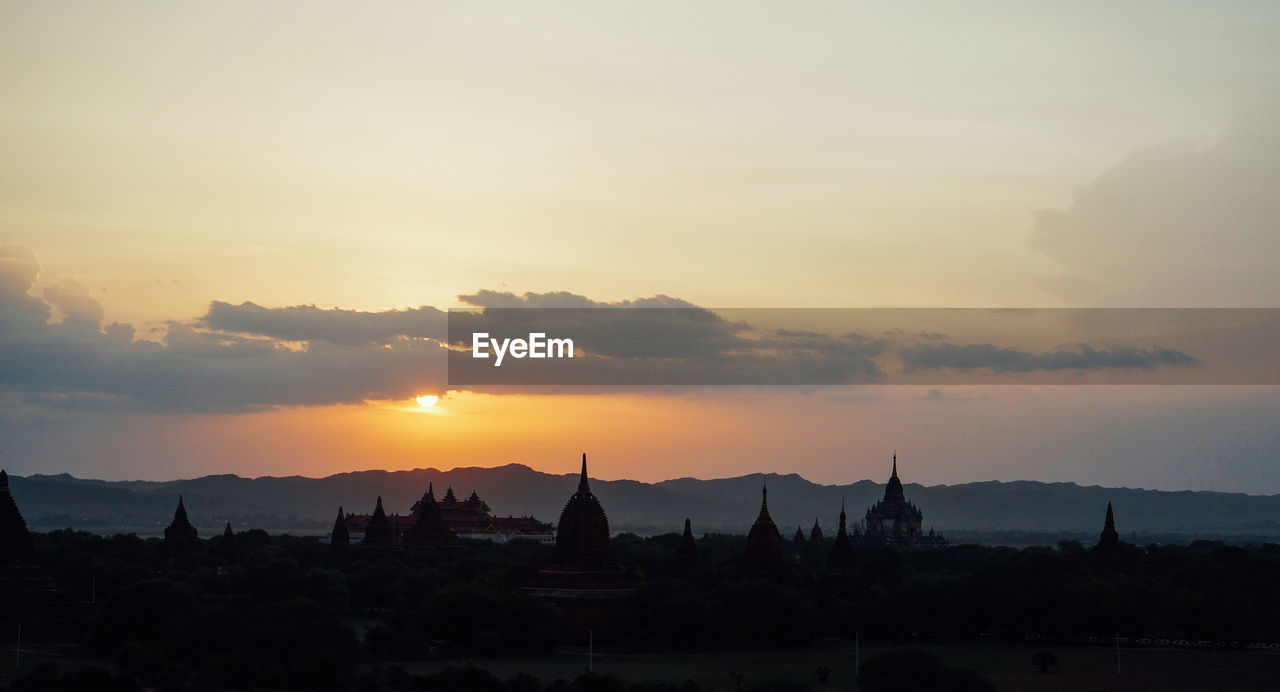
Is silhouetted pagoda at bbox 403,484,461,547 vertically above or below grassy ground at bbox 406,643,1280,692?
above

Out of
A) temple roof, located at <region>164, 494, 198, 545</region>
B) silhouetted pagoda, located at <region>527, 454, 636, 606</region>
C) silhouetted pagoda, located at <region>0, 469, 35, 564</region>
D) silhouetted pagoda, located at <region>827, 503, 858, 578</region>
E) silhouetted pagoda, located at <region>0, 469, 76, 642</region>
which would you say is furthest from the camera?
temple roof, located at <region>164, 494, 198, 545</region>

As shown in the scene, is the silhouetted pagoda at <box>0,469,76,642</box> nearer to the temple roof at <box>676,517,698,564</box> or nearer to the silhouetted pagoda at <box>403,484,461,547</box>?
the temple roof at <box>676,517,698,564</box>

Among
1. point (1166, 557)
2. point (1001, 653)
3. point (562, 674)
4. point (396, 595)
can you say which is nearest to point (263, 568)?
point (396, 595)

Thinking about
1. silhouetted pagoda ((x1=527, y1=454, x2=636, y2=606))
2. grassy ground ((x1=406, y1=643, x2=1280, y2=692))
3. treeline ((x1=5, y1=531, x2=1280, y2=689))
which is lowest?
grassy ground ((x1=406, y1=643, x2=1280, y2=692))

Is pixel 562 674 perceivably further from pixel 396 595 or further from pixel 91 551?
pixel 91 551

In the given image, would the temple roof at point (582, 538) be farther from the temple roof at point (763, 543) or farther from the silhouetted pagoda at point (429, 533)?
the silhouetted pagoda at point (429, 533)

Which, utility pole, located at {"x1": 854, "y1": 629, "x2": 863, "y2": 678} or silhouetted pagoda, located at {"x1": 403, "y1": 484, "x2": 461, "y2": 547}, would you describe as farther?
silhouetted pagoda, located at {"x1": 403, "y1": 484, "x2": 461, "y2": 547}

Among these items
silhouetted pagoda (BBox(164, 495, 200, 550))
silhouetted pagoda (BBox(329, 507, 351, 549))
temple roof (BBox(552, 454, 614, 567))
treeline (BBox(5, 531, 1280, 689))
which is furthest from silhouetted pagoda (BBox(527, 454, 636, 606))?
silhouetted pagoda (BBox(164, 495, 200, 550))
